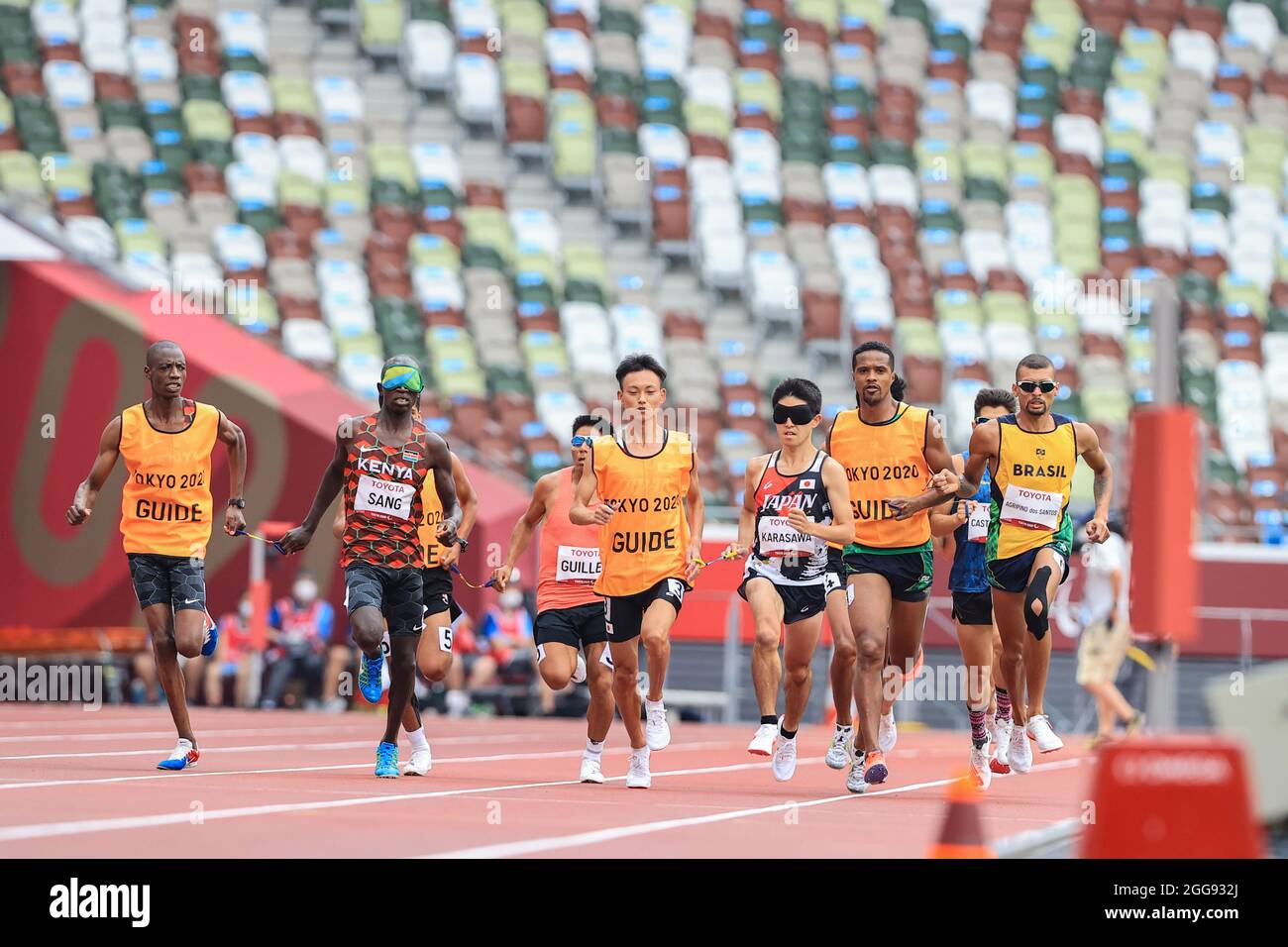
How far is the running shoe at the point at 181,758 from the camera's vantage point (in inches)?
469

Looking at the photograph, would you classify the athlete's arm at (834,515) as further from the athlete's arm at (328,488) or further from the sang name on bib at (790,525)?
the athlete's arm at (328,488)

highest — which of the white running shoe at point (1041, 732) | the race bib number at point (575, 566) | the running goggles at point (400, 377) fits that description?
→ the running goggles at point (400, 377)

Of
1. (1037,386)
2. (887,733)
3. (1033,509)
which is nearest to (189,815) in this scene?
(887,733)

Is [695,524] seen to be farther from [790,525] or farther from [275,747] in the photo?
[275,747]

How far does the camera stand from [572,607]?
40.2ft

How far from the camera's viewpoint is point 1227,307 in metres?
32.4

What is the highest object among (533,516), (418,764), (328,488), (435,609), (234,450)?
(234,450)

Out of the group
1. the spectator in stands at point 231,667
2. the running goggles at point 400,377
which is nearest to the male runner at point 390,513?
the running goggles at point 400,377

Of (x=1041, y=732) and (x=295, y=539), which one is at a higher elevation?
(x=295, y=539)

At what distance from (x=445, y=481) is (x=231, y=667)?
42.7 ft

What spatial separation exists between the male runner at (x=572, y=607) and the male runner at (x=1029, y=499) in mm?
2326
